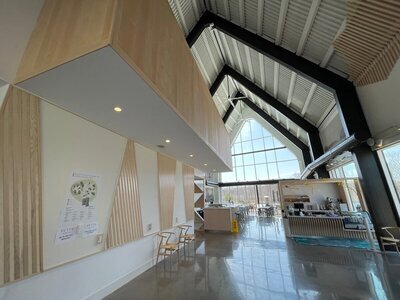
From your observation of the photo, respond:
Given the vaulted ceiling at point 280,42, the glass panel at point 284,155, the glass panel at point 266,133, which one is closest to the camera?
the vaulted ceiling at point 280,42

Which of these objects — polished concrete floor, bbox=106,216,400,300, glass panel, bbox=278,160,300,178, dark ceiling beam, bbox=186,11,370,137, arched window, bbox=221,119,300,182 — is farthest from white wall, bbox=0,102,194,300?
glass panel, bbox=278,160,300,178

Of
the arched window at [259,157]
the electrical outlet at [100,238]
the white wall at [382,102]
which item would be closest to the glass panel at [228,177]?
the arched window at [259,157]

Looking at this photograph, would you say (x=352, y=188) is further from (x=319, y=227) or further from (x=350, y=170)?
(x=319, y=227)

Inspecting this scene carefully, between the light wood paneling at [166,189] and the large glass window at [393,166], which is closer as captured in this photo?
the large glass window at [393,166]

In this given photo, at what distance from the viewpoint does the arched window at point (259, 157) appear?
13.6 meters

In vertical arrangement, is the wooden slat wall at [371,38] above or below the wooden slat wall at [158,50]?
above

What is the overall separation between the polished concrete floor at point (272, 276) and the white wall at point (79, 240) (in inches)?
14.3

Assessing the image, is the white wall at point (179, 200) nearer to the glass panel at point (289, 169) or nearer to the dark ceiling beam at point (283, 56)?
the dark ceiling beam at point (283, 56)

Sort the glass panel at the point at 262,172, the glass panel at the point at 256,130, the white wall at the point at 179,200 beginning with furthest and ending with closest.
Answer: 1. the glass panel at the point at 256,130
2. the glass panel at the point at 262,172
3. the white wall at the point at 179,200

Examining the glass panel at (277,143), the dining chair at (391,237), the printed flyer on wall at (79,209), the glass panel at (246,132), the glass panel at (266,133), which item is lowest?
the dining chair at (391,237)

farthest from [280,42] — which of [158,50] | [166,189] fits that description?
[166,189]

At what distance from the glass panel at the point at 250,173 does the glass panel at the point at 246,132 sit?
2736 millimetres

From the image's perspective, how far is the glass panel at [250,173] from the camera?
569 inches

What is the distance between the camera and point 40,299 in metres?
2.14
